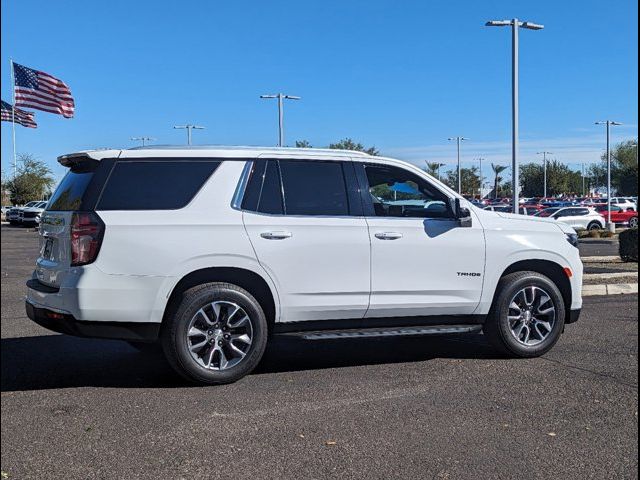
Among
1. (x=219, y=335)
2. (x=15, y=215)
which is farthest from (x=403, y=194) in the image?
(x=15, y=215)

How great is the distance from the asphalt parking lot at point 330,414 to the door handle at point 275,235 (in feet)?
3.86

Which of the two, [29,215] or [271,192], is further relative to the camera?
[29,215]

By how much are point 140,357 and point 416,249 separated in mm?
2743

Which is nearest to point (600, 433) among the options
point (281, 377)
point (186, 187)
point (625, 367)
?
point (625, 367)

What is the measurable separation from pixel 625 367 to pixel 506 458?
102 inches

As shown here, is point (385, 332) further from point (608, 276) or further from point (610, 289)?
point (608, 276)

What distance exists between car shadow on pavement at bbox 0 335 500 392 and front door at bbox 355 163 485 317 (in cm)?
69

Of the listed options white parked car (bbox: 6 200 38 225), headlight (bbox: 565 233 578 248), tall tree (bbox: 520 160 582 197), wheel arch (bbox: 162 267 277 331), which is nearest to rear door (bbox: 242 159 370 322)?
wheel arch (bbox: 162 267 277 331)

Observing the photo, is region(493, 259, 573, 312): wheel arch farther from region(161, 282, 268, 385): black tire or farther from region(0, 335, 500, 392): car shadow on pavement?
region(161, 282, 268, 385): black tire

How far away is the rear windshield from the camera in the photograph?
17.5 ft

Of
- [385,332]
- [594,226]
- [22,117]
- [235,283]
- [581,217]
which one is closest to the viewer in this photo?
[235,283]

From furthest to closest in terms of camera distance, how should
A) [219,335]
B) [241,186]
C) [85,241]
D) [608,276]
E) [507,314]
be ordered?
[608,276] → [507,314] → [241,186] → [219,335] → [85,241]

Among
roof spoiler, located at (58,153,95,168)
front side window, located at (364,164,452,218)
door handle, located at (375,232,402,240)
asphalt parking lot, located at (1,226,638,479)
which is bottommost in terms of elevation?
asphalt parking lot, located at (1,226,638,479)

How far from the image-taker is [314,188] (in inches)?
233
